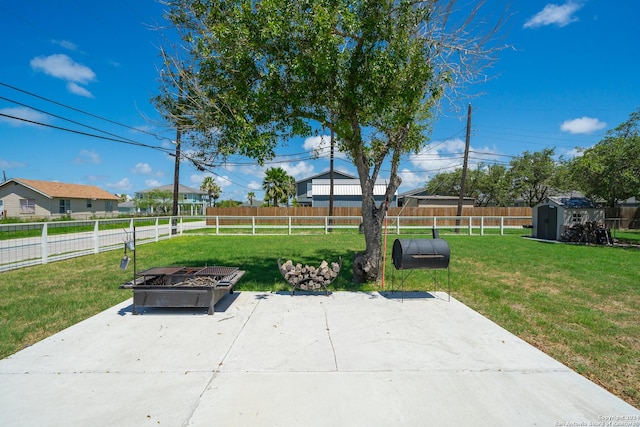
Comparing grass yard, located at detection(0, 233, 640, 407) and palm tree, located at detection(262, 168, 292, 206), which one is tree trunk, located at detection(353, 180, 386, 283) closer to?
grass yard, located at detection(0, 233, 640, 407)

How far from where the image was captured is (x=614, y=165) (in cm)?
1516

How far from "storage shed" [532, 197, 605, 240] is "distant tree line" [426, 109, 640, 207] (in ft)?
4.06

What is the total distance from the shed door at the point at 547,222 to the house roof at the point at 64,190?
38.3 meters

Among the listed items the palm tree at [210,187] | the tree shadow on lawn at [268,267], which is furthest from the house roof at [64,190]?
the tree shadow on lawn at [268,267]

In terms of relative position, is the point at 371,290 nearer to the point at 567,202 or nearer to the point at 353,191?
the point at 567,202

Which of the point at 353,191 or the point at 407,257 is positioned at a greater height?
the point at 353,191

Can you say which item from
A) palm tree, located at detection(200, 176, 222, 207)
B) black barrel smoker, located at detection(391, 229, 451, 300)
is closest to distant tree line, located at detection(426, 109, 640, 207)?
black barrel smoker, located at detection(391, 229, 451, 300)

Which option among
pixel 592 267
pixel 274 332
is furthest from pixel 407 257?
pixel 592 267

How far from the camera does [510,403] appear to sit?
106 inches

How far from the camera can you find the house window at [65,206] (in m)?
33.0

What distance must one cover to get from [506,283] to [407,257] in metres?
3.06

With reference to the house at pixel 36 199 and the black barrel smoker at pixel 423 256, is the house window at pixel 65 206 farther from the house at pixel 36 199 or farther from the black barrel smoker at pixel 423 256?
the black barrel smoker at pixel 423 256

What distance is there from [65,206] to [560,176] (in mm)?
47604

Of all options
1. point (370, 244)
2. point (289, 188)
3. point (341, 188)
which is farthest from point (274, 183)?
point (370, 244)
